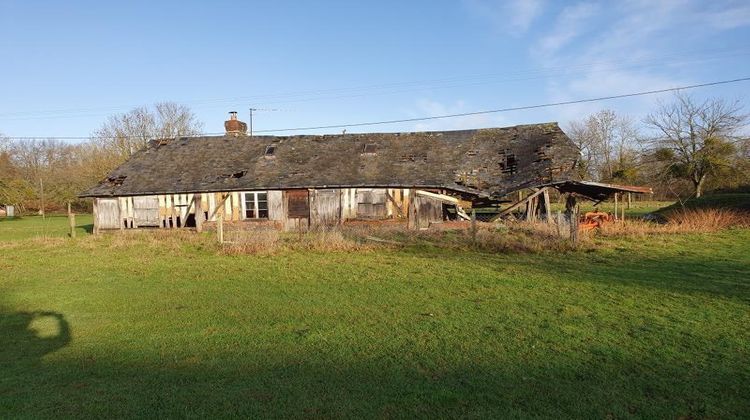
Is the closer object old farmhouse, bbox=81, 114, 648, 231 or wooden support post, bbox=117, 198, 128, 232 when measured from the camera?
old farmhouse, bbox=81, 114, 648, 231

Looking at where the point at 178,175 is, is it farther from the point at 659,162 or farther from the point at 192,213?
the point at 659,162

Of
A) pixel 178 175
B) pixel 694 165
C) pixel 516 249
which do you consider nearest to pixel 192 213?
pixel 178 175

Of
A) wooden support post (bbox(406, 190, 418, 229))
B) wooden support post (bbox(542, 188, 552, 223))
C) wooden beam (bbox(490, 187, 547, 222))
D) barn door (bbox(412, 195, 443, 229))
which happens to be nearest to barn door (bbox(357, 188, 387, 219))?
wooden support post (bbox(406, 190, 418, 229))

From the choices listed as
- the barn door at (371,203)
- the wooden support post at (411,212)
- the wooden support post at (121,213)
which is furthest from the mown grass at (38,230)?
the wooden support post at (411,212)

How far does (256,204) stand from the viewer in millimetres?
25031

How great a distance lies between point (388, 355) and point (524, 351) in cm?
163

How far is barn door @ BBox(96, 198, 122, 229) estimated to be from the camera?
26.2 m

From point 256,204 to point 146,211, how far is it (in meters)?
6.18

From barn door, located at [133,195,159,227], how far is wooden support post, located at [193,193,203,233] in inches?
93.9

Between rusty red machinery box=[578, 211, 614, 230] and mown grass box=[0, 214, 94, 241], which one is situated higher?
rusty red machinery box=[578, 211, 614, 230]

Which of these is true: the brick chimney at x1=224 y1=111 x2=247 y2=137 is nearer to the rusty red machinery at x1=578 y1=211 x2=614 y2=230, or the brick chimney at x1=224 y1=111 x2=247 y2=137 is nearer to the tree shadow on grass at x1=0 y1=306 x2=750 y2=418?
the rusty red machinery at x1=578 y1=211 x2=614 y2=230

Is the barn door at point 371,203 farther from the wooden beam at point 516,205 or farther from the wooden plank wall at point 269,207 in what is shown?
the wooden beam at point 516,205

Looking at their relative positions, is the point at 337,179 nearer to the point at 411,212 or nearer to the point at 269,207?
the point at 269,207

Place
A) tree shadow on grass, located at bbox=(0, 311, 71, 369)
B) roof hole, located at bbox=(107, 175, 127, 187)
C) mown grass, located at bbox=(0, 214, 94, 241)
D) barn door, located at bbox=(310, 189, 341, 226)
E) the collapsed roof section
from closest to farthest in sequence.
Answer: tree shadow on grass, located at bbox=(0, 311, 71, 369), the collapsed roof section, barn door, located at bbox=(310, 189, 341, 226), mown grass, located at bbox=(0, 214, 94, 241), roof hole, located at bbox=(107, 175, 127, 187)
